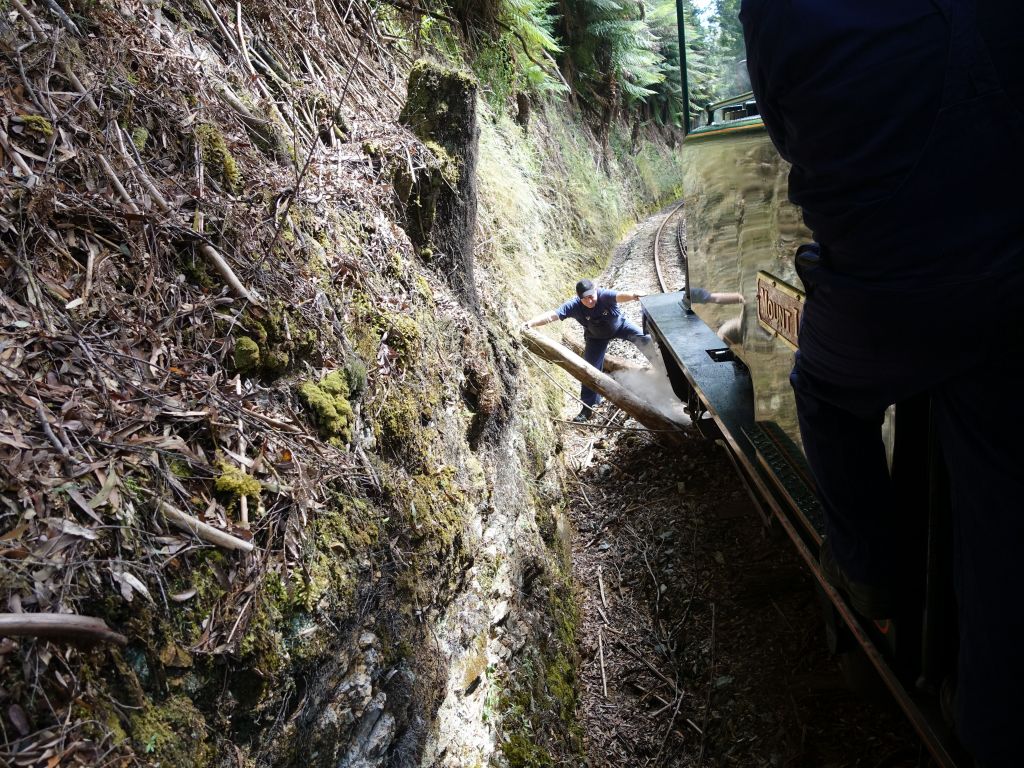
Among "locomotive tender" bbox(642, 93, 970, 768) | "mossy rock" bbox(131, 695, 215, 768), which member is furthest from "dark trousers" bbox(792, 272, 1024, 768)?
"mossy rock" bbox(131, 695, 215, 768)

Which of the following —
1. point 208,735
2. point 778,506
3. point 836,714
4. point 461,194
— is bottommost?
point 836,714

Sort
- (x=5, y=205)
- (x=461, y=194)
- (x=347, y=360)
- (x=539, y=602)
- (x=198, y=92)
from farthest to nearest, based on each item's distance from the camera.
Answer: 1. (x=461, y=194)
2. (x=539, y=602)
3. (x=198, y=92)
4. (x=347, y=360)
5. (x=5, y=205)

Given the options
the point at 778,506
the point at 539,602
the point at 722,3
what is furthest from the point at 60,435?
the point at 722,3

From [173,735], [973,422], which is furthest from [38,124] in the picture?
[973,422]

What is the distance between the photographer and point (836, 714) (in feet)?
10.4

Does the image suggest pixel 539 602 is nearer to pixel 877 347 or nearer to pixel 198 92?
pixel 877 347

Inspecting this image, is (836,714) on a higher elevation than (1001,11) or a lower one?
lower

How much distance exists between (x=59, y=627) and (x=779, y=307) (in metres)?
2.86

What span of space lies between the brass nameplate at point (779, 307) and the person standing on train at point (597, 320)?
151 inches

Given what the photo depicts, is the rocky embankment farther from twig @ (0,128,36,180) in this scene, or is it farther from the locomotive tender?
the locomotive tender

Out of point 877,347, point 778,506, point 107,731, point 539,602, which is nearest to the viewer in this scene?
point 107,731

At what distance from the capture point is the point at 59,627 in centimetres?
131

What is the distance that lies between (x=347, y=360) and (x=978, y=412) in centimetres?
201

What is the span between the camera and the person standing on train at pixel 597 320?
724 cm
